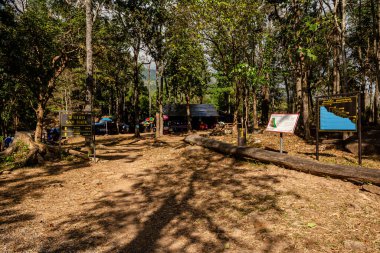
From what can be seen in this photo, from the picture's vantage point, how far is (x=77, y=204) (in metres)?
A: 5.66

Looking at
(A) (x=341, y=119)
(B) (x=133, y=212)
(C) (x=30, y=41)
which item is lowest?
(B) (x=133, y=212)

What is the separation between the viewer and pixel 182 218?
190 inches

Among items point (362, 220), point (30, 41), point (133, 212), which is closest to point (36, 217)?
point (133, 212)

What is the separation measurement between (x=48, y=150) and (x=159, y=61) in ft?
52.5

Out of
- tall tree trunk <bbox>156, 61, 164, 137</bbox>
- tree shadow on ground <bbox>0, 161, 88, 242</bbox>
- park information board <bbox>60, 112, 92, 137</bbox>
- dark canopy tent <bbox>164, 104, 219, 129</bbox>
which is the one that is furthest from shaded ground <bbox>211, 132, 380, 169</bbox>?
dark canopy tent <bbox>164, 104, 219, 129</bbox>

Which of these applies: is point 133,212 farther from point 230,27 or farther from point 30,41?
point 30,41

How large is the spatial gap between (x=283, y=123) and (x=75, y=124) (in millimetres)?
8666

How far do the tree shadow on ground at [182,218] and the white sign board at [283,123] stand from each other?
2.43 meters

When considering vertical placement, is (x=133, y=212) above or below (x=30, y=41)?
below

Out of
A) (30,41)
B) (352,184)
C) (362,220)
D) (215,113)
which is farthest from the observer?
(215,113)

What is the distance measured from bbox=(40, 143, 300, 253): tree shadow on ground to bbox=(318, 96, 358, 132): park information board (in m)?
3.10

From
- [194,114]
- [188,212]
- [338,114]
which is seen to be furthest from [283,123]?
[194,114]

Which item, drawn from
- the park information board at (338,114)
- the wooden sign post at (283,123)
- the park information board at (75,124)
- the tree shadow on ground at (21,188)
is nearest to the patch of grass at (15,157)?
the tree shadow on ground at (21,188)

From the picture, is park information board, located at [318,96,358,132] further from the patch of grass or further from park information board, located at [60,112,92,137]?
the patch of grass
